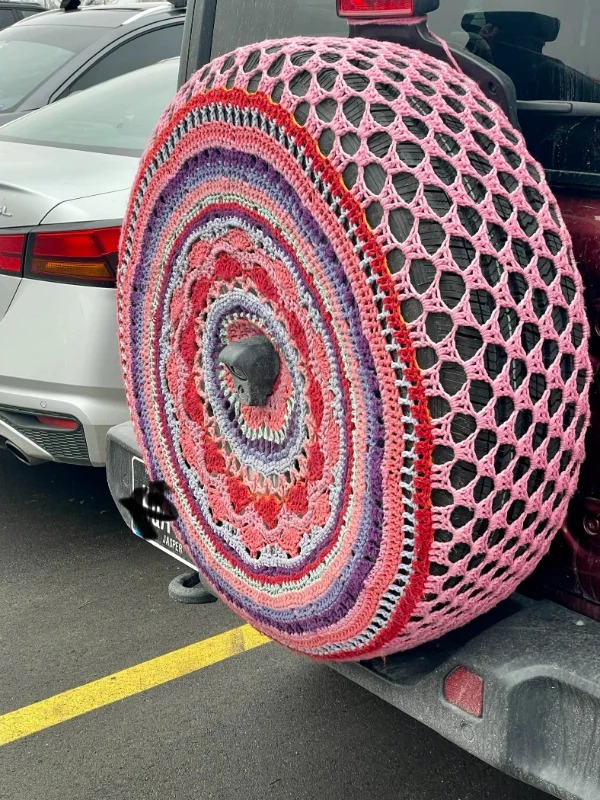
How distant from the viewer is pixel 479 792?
242 cm

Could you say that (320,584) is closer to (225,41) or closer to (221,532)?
(221,532)

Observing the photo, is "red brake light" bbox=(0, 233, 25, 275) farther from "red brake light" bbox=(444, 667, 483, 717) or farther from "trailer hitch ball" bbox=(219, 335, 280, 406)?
"red brake light" bbox=(444, 667, 483, 717)

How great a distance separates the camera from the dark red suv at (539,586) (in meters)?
1.58

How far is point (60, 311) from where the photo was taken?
3.23 metres

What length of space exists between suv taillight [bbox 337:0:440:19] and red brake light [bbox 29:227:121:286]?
1.62m

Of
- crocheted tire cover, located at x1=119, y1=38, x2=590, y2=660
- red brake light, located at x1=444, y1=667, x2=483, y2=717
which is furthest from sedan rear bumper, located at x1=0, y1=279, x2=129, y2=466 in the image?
red brake light, located at x1=444, y1=667, x2=483, y2=717

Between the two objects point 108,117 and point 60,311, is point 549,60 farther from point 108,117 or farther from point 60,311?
point 108,117

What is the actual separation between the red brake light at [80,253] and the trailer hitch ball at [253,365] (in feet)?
5.03

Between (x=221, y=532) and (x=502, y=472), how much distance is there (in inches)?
28.6

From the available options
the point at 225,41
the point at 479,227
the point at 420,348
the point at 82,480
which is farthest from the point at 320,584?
the point at 82,480

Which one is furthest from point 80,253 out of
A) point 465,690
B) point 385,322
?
point 465,690

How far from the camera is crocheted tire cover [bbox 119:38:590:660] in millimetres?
1446

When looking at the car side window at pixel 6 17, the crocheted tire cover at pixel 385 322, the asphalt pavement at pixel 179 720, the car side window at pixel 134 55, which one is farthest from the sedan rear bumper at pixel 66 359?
the car side window at pixel 6 17

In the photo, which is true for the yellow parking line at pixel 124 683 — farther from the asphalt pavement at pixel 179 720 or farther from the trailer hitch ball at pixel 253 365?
the trailer hitch ball at pixel 253 365
